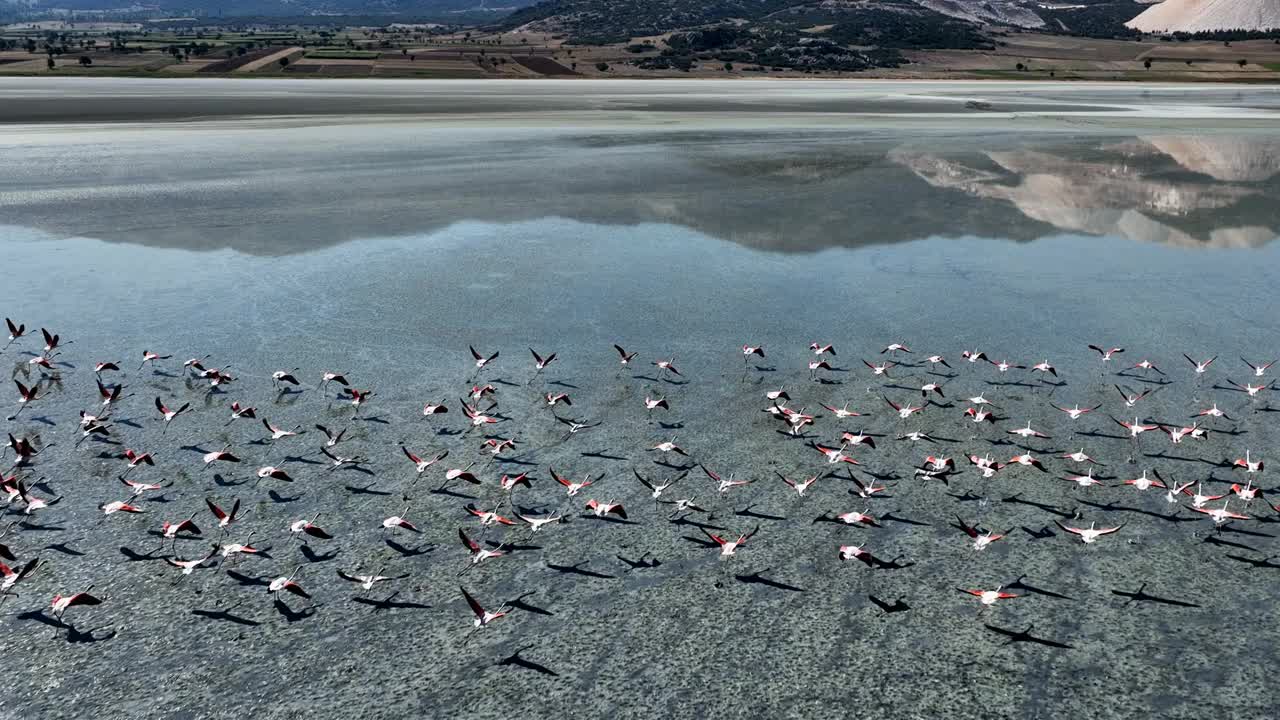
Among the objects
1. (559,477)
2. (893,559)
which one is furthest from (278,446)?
(893,559)

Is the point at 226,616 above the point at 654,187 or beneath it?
beneath

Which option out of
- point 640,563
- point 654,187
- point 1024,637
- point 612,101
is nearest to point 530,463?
point 640,563

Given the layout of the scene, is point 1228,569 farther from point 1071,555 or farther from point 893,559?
point 893,559

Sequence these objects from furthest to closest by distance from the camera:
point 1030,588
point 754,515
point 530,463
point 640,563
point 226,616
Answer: point 530,463 < point 754,515 < point 640,563 < point 1030,588 < point 226,616

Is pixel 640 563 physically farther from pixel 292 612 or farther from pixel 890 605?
pixel 292 612

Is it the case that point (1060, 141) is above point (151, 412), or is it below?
above

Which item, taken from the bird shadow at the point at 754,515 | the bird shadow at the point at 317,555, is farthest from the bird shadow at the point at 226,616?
the bird shadow at the point at 754,515
